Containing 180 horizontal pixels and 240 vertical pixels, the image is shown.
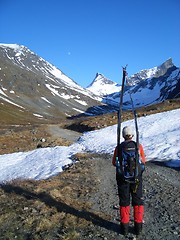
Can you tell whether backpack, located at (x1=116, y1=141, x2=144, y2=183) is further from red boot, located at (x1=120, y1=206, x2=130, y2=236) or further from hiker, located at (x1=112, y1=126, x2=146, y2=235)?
red boot, located at (x1=120, y1=206, x2=130, y2=236)

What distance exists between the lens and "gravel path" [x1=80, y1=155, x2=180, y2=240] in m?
9.31

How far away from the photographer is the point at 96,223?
1026cm

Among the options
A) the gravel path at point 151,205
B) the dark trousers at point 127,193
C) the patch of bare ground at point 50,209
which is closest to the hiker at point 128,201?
the dark trousers at point 127,193

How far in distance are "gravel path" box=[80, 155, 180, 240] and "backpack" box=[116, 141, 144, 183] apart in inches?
73.2

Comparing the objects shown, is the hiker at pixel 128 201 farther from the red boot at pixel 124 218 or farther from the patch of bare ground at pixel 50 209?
the patch of bare ground at pixel 50 209

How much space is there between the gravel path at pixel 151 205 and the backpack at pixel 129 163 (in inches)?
73.2

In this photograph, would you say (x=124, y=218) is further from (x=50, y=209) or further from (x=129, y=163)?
(x=50, y=209)

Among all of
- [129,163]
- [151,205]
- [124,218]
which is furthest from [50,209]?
[129,163]

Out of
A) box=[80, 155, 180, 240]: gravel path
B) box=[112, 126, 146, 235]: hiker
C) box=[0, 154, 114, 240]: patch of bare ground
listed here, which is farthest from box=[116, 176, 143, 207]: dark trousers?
box=[0, 154, 114, 240]: patch of bare ground

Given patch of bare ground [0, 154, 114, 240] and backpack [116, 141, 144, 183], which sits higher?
backpack [116, 141, 144, 183]

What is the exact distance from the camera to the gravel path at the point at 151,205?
931 centimetres

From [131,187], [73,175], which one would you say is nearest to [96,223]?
[131,187]

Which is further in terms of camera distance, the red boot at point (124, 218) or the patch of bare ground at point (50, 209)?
the patch of bare ground at point (50, 209)

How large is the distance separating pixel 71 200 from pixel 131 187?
4.28 m
